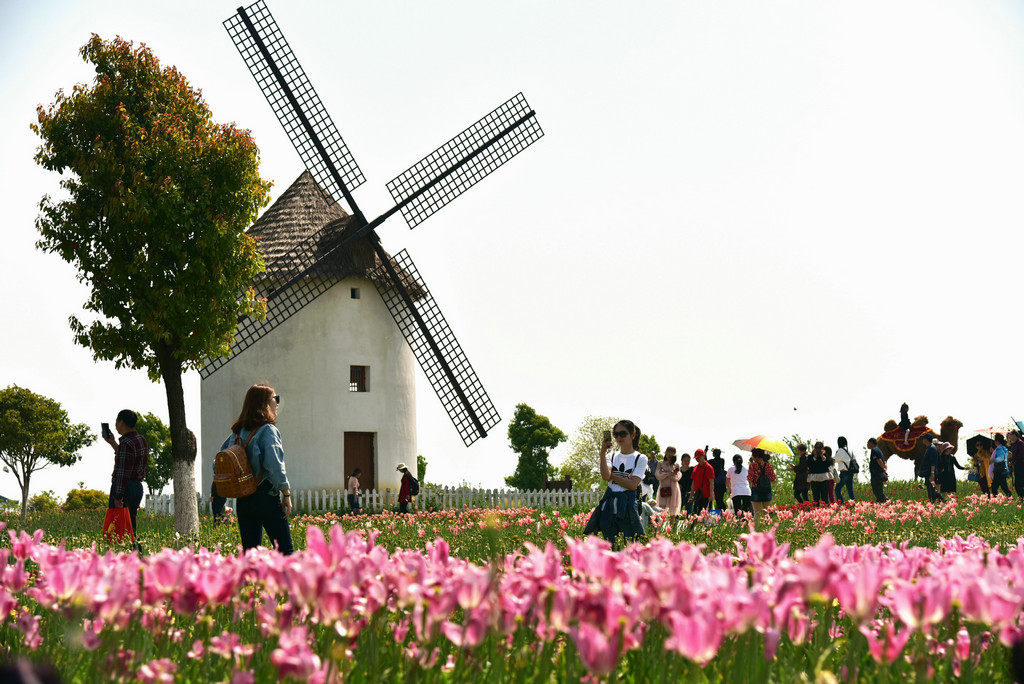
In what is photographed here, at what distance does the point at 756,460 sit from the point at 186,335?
11.3 m

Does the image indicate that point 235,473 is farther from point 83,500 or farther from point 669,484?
point 83,500

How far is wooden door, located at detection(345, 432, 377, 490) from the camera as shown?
2634 cm

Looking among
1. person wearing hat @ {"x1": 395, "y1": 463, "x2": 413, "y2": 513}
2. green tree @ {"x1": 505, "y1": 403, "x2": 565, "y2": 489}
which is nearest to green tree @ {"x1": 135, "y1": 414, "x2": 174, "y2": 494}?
green tree @ {"x1": 505, "y1": 403, "x2": 565, "y2": 489}

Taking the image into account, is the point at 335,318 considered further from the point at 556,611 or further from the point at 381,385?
the point at 556,611

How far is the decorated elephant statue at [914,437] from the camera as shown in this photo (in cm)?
2870

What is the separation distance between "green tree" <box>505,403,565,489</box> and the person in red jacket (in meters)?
31.2

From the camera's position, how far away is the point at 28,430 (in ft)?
118

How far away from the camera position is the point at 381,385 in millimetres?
26734

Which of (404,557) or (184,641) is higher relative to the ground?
(404,557)

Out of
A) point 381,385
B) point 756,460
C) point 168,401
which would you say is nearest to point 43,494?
point 381,385

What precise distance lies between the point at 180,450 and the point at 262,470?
11.5 m

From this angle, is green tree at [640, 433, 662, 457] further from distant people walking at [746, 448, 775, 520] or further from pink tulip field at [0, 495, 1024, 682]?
pink tulip field at [0, 495, 1024, 682]

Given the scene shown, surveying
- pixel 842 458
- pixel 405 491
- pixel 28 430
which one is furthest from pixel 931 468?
pixel 28 430

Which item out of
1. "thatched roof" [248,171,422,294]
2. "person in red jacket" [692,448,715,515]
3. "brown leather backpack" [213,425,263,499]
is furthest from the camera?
"thatched roof" [248,171,422,294]
